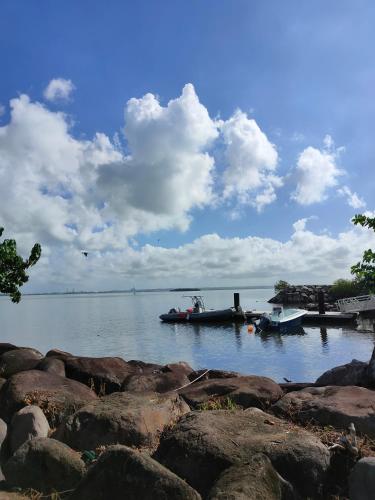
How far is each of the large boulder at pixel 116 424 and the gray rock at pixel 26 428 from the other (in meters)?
0.31

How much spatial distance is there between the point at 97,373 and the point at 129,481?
7544 mm

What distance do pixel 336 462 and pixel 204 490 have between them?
5.13ft

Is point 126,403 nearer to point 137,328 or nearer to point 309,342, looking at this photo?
point 309,342

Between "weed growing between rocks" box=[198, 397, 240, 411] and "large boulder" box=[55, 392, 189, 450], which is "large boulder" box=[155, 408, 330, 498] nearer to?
"large boulder" box=[55, 392, 189, 450]

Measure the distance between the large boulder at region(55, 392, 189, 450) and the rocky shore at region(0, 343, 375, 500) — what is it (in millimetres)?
14

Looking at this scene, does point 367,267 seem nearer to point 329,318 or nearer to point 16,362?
point 16,362

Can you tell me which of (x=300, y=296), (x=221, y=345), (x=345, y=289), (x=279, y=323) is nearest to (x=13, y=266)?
(x=221, y=345)

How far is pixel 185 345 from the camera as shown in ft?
118

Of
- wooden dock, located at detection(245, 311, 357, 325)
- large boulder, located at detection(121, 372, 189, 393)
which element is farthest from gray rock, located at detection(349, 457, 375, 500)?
wooden dock, located at detection(245, 311, 357, 325)

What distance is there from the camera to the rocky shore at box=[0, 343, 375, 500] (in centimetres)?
462

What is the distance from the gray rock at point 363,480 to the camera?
471 centimetres

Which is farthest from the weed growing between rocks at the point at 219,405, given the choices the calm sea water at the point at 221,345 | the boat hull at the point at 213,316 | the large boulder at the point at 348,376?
the boat hull at the point at 213,316

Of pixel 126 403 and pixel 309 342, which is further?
pixel 309 342

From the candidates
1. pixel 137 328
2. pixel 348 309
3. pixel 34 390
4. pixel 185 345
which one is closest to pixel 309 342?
pixel 185 345
